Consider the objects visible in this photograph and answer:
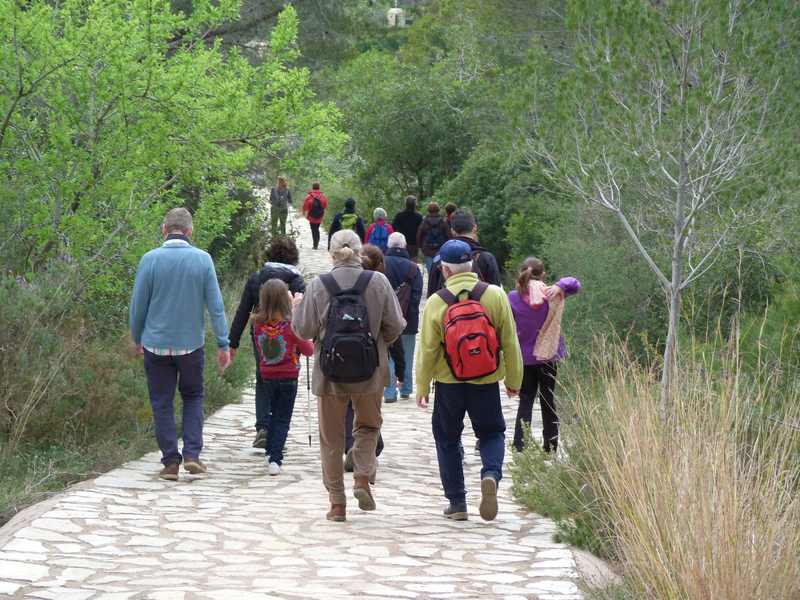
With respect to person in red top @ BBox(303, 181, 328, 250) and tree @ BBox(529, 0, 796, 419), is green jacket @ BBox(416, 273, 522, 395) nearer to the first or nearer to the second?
tree @ BBox(529, 0, 796, 419)

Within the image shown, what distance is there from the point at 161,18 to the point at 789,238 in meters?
6.05

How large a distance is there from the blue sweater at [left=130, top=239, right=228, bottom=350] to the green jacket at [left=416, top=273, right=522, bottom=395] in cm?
196

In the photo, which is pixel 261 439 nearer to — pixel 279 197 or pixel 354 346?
pixel 354 346

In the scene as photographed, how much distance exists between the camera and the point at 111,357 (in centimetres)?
1062

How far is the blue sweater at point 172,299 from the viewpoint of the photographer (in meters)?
9.30

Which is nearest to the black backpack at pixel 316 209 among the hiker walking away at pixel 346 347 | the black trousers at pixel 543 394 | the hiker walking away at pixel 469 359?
the black trousers at pixel 543 394

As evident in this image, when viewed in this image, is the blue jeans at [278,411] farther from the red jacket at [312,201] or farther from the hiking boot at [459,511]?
the red jacket at [312,201]

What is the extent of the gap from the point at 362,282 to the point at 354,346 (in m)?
0.44

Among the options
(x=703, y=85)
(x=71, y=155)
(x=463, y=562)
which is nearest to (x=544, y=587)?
(x=463, y=562)

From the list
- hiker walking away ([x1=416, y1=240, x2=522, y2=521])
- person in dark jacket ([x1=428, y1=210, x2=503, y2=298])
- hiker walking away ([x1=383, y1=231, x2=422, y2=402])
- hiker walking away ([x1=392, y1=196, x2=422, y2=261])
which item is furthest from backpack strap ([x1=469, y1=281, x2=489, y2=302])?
hiker walking away ([x1=392, y1=196, x2=422, y2=261])

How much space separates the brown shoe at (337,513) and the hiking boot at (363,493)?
157 millimetres

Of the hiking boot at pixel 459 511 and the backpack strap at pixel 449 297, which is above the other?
the backpack strap at pixel 449 297

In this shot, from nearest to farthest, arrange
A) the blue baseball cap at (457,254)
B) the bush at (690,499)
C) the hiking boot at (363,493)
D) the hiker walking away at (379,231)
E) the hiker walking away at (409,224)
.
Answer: the bush at (690,499)
the blue baseball cap at (457,254)
the hiking boot at (363,493)
the hiker walking away at (379,231)
the hiker walking away at (409,224)

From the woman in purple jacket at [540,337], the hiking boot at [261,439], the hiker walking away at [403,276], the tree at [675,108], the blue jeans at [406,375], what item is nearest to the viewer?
the tree at [675,108]
